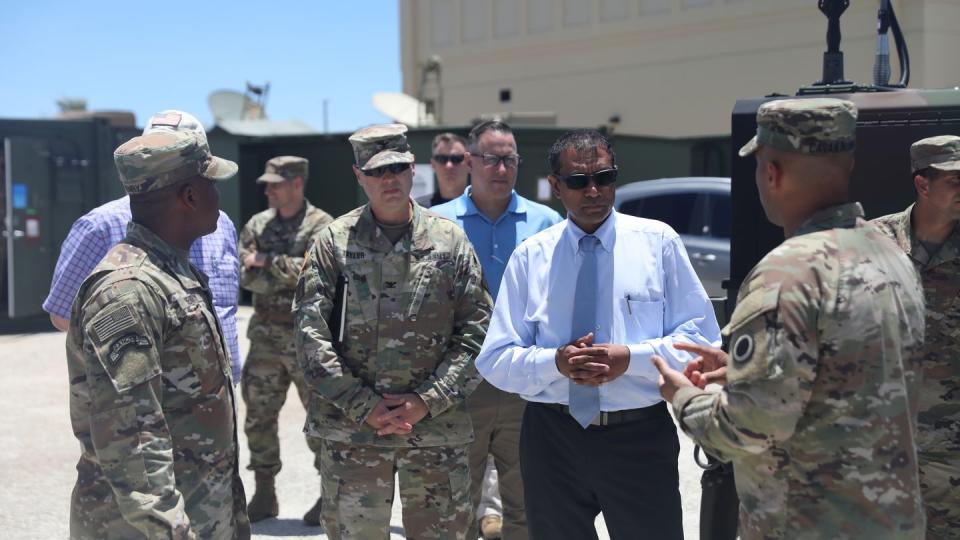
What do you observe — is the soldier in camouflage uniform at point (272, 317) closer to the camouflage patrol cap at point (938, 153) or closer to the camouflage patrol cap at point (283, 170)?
the camouflage patrol cap at point (283, 170)

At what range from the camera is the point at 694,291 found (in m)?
3.39

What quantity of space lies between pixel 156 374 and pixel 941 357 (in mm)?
2716

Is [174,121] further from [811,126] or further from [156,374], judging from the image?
[811,126]

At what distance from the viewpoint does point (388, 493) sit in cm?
374

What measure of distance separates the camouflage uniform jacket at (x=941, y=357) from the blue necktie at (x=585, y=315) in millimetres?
1225

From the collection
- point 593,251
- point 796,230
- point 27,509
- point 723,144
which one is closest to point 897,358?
point 796,230

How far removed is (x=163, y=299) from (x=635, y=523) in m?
1.62

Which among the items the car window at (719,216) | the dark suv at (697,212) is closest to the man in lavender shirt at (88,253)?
the dark suv at (697,212)

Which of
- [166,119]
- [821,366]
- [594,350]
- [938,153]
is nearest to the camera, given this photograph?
[821,366]

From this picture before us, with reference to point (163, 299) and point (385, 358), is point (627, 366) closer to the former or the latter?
point (385, 358)

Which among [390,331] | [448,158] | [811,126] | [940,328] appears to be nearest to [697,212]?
[448,158]

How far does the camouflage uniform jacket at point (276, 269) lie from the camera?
5867mm

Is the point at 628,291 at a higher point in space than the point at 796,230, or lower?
lower

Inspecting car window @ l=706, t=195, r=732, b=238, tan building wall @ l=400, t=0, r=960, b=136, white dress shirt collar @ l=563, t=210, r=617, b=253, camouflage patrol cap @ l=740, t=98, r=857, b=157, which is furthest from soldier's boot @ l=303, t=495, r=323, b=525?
tan building wall @ l=400, t=0, r=960, b=136
